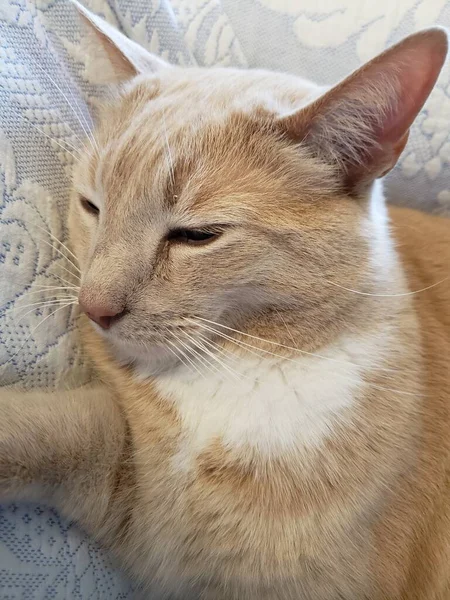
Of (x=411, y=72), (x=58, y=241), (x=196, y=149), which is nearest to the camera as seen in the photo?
(x=411, y=72)

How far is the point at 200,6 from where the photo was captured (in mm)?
1391

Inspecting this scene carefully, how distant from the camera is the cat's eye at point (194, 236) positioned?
79 cm

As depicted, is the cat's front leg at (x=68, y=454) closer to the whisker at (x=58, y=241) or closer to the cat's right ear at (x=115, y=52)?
the whisker at (x=58, y=241)

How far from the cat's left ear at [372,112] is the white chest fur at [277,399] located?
0.28m

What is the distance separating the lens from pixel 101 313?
2.62ft

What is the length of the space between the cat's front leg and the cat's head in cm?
14

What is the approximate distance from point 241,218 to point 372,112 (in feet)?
0.77

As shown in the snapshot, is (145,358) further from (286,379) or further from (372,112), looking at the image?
(372,112)

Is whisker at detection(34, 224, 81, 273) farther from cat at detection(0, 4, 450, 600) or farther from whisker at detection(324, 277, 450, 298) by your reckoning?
whisker at detection(324, 277, 450, 298)

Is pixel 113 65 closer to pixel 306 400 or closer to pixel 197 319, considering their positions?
pixel 197 319

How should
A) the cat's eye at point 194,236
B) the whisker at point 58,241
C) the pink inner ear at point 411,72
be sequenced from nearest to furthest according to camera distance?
the pink inner ear at point 411,72
the cat's eye at point 194,236
the whisker at point 58,241

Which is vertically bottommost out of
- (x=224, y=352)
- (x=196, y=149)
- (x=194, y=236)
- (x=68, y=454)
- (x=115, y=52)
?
(x=68, y=454)

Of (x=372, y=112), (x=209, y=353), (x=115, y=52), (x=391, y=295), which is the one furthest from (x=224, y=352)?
(x=115, y=52)

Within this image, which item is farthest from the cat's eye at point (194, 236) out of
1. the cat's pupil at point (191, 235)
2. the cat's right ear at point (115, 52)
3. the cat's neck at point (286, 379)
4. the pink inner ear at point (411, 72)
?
the cat's right ear at point (115, 52)
